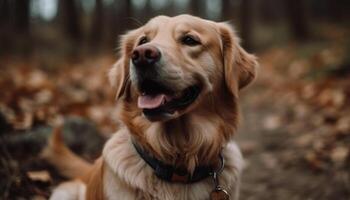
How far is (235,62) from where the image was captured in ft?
12.8

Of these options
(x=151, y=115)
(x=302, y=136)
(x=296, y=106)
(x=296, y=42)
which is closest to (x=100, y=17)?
(x=296, y=42)

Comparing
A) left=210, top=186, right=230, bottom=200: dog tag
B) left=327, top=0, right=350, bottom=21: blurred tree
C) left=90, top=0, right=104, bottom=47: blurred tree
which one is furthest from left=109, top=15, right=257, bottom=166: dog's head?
left=327, top=0, right=350, bottom=21: blurred tree

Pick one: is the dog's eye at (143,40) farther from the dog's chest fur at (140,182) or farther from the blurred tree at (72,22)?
the blurred tree at (72,22)

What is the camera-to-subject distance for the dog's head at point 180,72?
10.9 ft

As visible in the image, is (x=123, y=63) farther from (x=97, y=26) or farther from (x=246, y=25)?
(x=97, y=26)

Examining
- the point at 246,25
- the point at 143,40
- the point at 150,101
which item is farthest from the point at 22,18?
the point at 150,101

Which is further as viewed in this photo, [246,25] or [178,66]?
[246,25]

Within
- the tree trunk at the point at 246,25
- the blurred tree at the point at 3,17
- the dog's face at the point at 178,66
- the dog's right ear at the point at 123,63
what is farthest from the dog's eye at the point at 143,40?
the tree trunk at the point at 246,25

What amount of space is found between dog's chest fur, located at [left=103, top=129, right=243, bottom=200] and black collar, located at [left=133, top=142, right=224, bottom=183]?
0.04 meters

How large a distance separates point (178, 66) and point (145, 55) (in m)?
0.29

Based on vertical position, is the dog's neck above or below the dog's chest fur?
above

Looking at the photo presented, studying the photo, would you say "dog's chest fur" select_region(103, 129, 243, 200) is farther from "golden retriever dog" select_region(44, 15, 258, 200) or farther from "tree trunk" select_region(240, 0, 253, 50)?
"tree trunk" select_region(240, 0, 253, 50)

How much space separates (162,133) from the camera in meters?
3.62

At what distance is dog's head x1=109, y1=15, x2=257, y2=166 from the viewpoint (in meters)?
3.31
